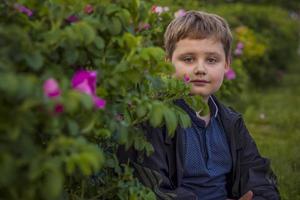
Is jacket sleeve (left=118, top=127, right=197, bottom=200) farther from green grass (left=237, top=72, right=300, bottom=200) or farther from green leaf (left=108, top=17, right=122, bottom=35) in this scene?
green grass (left=237, top=72, right=300, bottom=200)

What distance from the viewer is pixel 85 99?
62.0 inches

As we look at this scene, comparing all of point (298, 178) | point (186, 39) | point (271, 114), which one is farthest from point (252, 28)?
point (186, 39)

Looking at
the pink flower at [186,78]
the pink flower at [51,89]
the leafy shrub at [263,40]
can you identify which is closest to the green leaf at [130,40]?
the pink flower at [51,89]

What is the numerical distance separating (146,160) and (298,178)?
1.83m

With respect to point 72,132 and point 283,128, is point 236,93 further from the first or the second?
point 72,132

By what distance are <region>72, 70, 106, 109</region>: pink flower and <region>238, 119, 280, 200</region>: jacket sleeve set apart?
1607 mm

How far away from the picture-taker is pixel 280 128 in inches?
256

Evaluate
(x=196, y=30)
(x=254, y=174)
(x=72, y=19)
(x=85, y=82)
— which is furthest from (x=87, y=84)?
(x=254, y=174)

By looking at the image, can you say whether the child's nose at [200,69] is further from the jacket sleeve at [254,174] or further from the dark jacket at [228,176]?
the jacket sleeve at [254,174]

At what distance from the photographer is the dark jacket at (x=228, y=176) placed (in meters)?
2.76

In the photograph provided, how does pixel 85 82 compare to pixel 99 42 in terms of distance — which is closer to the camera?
pixel 85 82

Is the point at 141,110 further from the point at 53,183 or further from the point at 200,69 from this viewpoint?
the point at 200,69

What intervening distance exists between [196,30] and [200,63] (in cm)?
19

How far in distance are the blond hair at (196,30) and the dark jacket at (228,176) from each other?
0.41 metres
